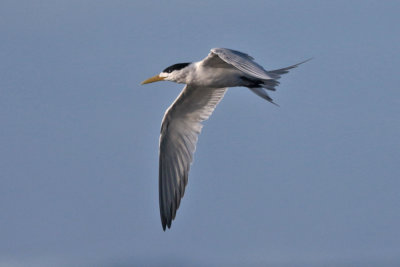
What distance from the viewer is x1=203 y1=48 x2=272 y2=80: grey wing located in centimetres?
1253

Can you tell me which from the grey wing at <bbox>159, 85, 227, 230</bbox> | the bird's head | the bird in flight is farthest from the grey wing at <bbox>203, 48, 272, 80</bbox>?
the grey wing at <bbox>159, 85, 227, 230</bbox>

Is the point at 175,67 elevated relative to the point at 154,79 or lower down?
elevated

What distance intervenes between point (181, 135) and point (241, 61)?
12.6ft

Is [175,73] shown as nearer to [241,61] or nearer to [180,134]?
[180,134]

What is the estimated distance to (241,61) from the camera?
12.9 m

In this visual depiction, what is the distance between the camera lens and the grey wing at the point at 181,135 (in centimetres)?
1611

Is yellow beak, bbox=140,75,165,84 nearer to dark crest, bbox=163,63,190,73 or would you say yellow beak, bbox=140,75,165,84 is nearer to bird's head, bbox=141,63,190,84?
bird's head, bbox=141,63,190,84

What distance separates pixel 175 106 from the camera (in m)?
16.1

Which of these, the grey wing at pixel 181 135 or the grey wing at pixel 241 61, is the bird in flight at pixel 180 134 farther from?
the grey wing at pixel 241 61

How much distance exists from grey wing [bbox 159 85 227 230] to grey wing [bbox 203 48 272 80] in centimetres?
266

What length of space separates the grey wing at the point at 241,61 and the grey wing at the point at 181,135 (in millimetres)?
2657

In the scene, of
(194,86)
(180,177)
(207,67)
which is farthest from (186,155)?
(207,67)

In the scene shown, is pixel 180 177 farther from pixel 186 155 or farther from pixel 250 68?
pixel 250 68

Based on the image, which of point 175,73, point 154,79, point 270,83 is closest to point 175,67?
point 175,73
